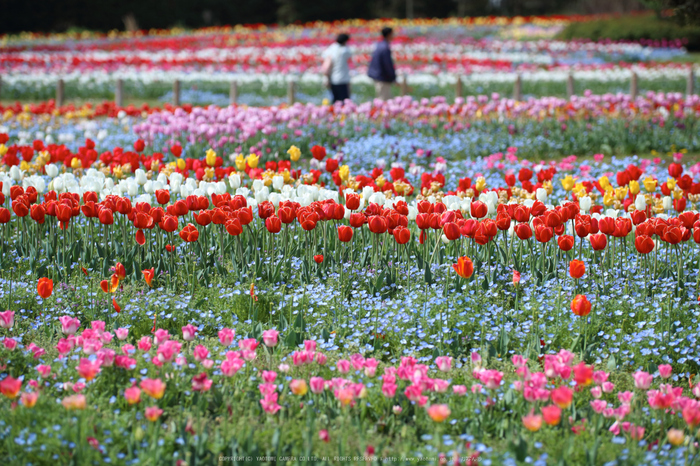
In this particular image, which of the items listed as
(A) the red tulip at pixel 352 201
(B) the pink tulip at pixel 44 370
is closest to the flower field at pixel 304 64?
(A) the red tulip at pixel 352 201

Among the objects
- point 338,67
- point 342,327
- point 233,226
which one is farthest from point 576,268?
point 338,67

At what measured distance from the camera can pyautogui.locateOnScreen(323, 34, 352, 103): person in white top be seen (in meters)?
13.4

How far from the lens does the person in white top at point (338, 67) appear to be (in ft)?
43.8

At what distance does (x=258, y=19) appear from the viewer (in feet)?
166

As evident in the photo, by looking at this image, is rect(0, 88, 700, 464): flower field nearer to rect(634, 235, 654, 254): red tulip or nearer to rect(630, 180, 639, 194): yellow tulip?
rect(634, 235, 654, 254): red tulip

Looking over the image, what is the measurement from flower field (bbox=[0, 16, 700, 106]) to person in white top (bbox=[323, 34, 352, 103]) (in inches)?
195

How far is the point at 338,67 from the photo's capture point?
44.4ft

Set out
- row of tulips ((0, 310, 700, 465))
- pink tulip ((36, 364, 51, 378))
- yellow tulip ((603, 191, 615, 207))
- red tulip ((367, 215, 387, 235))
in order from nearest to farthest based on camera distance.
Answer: row of tulips ((0, 310, 700, 465)) → pink tulip ((36, 364, 51, 378)) → red tulip ((367, 215, 387, 235)) → yellow tulip ((603, 191, 615, 207))

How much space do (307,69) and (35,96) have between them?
332 inches

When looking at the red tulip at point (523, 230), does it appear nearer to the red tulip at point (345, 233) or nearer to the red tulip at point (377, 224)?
the red tulip at point (377, 224)

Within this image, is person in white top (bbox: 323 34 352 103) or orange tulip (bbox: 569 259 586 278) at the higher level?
person in white top (bbox: 323 34 352 103)

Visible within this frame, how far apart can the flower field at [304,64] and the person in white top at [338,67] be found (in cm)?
496

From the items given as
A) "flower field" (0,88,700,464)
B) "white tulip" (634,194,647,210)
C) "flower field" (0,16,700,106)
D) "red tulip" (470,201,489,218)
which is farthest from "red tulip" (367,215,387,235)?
"flower field" (0,16,700,106)

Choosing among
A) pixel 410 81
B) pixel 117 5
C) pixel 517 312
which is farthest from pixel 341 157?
pixel 117 5
